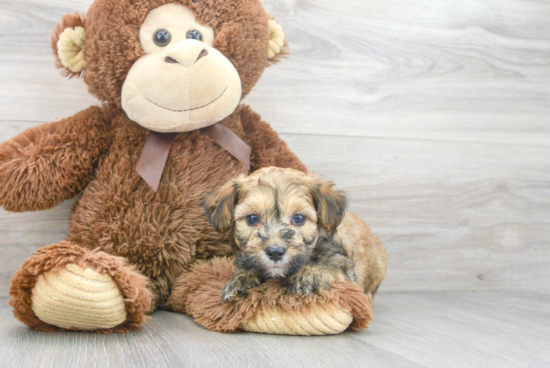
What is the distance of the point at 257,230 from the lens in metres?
1.53

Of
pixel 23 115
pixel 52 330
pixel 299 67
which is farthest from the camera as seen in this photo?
pixel 299 67

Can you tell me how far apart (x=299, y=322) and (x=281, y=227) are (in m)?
0.28

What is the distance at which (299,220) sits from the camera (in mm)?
1575

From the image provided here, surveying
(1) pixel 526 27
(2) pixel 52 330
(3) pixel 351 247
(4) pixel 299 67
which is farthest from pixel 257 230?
(1) pixel 526 27

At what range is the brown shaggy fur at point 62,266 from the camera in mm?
1387

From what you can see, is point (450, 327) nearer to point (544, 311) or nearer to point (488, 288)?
point (544, 311)

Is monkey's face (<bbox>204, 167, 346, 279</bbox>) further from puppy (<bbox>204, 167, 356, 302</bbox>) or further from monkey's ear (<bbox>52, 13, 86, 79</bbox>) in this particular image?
monkey's ear (<bbox>52, 13, 86, 79</bbox>)

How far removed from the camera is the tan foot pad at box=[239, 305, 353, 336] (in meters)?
1.50

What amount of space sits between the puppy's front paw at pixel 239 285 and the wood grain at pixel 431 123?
95 cm

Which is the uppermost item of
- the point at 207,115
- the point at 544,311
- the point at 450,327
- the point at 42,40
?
the point at 42,40

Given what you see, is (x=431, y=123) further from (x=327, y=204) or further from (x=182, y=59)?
(x=182, y=59)

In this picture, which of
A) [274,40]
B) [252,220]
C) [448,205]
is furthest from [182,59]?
[448,205]

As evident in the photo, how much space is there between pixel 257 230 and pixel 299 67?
1.15 m

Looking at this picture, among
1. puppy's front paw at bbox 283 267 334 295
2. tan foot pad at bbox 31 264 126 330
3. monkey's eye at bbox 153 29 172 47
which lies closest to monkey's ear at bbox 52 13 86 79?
monkey's eye at bbox 153 29 172 47
